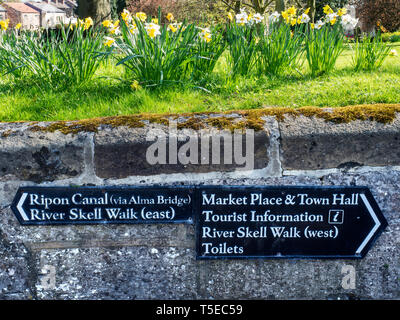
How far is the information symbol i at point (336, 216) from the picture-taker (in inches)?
75.9

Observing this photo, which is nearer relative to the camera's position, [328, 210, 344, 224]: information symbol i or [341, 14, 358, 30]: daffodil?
[328, 210, 344, 224]: information symbol i

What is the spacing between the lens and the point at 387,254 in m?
1.94

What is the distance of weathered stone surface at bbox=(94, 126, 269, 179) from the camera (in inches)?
72.7

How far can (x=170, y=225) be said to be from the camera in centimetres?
192

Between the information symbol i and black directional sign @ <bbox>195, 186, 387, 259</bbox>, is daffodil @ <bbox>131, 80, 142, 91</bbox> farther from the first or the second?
the information symbol i

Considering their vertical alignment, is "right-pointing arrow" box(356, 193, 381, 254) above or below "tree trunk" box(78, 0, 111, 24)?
below

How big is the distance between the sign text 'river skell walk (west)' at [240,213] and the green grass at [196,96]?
542 mm

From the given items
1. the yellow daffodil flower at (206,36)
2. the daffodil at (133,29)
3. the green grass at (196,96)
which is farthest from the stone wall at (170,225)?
the daffodil at (133,29)

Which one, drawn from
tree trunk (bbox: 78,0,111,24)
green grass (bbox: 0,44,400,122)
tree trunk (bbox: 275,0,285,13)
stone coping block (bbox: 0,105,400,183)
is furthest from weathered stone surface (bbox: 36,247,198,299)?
tree trunk (bbox: 275,0,285,13)

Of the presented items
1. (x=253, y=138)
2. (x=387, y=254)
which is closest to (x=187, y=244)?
(x=253, y=138)

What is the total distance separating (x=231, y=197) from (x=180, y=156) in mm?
297

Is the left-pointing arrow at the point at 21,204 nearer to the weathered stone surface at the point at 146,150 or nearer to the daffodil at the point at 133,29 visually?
the weathered stone surface at the point at 146,150

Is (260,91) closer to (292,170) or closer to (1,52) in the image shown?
(292,170)
